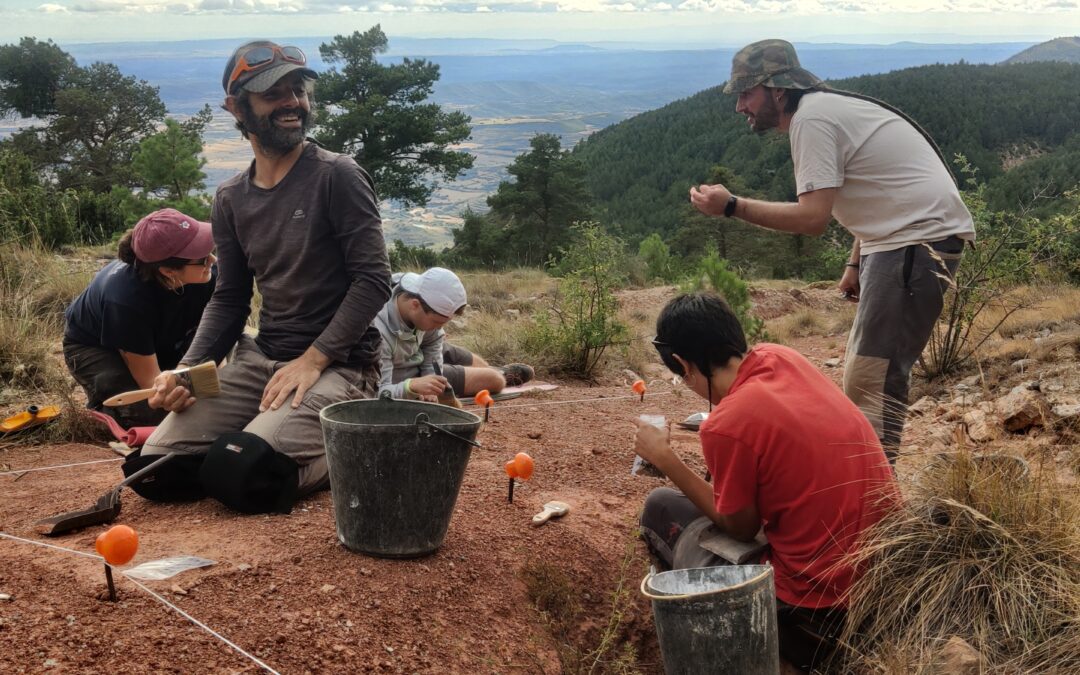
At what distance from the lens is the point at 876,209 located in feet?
11.0

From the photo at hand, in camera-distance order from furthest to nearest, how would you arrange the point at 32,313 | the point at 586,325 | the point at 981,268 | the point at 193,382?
the point at 586,325 → the point at 32,313 → the point at 981,268 → the point at 193,382

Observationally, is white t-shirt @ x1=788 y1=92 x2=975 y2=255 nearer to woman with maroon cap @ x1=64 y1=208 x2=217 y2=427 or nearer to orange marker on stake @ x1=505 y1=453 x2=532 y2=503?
orange marker on stake @ x1=505 y1=453 x2=532 y2=503

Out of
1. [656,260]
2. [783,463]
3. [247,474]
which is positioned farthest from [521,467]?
[656,260]

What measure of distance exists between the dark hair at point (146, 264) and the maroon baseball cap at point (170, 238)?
3 centimetres

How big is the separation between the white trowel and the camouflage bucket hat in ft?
5.46

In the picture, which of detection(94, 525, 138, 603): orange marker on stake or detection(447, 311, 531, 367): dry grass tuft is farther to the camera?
detection(447, 311, 531, 367): dry grass tuft

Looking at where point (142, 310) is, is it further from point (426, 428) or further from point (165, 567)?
point (426, 428)

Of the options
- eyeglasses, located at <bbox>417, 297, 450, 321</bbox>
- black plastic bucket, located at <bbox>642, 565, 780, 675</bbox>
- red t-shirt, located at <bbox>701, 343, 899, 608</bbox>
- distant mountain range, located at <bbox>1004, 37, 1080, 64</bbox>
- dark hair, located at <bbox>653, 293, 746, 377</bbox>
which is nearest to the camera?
black plastic bucket, located at <bbox>642, 565, 780, 675</bbox>

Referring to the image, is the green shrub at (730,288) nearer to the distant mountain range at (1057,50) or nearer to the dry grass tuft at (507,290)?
the dry grass tuft at (507,290)

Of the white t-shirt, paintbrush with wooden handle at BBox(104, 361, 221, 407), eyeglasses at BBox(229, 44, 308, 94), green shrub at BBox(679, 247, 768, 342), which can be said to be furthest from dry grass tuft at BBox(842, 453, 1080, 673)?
green shrub at BBox(679, 247, 768, 342)

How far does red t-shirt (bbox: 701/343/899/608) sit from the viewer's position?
8.14ft

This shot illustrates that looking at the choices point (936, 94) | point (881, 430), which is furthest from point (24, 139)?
point (936, 94)

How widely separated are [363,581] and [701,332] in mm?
1160

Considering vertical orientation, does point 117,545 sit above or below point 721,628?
above
